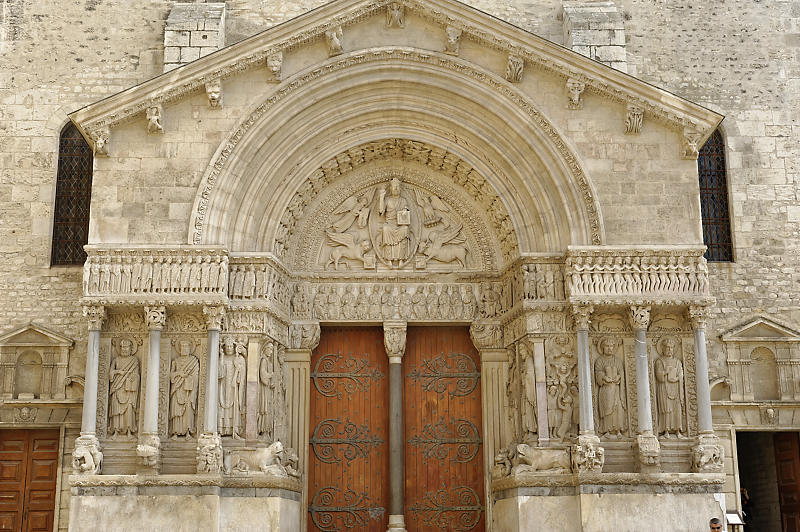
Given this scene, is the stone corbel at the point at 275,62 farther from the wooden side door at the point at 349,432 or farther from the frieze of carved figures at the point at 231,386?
the wooden side door at the point at 349,432

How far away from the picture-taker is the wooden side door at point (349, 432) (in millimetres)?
13578

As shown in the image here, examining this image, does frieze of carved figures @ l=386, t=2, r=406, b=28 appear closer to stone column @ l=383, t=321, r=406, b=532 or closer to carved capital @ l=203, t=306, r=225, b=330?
stone column @ l=383, t=321, r=406, b=532

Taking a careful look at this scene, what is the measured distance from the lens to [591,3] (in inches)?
635

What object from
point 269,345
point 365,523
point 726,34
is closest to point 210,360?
point 269,345

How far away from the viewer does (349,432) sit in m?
13.9

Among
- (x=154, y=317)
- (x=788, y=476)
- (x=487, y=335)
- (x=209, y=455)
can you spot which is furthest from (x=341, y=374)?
(x=788, y=476)

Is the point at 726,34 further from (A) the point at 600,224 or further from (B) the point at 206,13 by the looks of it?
(B) the point at 206,13

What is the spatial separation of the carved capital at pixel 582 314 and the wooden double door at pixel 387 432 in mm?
2080

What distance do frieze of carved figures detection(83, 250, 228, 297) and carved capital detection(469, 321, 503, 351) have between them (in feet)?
12.3

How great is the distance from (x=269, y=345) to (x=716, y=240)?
750 cm

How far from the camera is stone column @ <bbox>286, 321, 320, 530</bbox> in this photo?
13516 mm

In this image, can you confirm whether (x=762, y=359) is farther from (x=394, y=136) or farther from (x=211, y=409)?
(x=211, y=409)

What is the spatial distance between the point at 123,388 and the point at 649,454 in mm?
6917

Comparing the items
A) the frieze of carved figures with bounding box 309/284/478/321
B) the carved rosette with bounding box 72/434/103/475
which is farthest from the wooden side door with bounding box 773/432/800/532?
the carved rosette with bounding box 72/434/103/475
